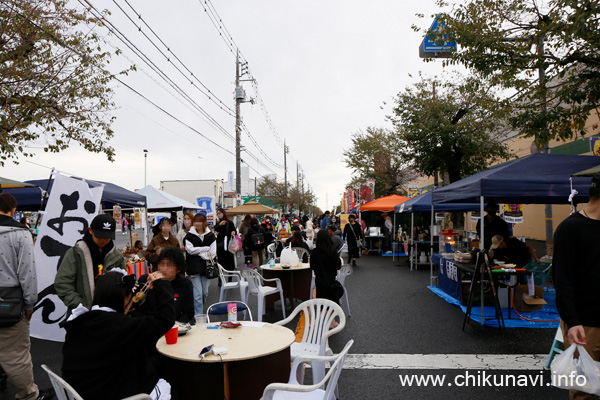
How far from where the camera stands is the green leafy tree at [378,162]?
3406cm

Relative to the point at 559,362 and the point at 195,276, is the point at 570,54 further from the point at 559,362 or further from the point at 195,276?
the point at 195,276

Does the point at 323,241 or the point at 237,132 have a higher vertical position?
the point at 237,132

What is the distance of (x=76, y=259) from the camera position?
13.8 ft

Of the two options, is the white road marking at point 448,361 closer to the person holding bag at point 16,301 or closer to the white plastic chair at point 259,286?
the white plastic chair at point 259,286

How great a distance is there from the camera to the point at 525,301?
24.5ft

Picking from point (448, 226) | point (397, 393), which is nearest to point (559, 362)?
point (397, 393)

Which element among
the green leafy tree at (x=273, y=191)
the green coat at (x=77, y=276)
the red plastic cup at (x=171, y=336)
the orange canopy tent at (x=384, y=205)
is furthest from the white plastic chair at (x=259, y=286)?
the green leafy tree at (x=273, y=191)

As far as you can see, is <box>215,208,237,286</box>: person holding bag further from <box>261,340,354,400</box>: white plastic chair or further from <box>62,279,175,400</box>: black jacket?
<box>62,279,175,400</box>: black jacket

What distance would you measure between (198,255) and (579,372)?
548cm

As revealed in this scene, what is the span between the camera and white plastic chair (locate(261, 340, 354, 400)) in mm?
2672

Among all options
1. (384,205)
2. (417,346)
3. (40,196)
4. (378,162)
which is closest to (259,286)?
(417,346)

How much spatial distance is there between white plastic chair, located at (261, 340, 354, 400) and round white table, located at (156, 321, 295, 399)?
14 cm

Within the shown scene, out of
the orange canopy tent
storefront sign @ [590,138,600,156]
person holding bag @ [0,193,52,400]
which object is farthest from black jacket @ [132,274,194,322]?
the orange canopy tent

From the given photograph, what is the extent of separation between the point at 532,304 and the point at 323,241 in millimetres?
4398
